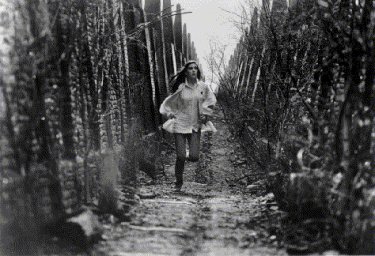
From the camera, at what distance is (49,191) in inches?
144

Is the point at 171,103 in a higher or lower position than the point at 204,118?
higher

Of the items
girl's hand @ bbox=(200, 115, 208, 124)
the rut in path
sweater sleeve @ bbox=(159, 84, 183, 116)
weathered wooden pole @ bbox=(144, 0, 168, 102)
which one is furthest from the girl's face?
weathered wooden pole @ bbox=(144, 0, 168, 102)

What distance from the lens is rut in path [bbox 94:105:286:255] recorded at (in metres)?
3.55

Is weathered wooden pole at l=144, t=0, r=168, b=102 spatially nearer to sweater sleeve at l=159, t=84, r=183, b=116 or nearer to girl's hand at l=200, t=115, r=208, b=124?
sweater sleeve at l=159, t=84, r=183, b=116

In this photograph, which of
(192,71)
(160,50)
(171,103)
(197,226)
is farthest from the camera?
(160,50)

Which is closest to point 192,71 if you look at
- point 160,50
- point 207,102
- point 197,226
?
point 207,102

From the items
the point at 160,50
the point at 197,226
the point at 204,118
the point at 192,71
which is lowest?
the point at 197,226

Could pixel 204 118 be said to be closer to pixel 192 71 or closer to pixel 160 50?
pixel 192 71

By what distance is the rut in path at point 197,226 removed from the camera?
355cm

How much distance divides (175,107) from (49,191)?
11.5ft

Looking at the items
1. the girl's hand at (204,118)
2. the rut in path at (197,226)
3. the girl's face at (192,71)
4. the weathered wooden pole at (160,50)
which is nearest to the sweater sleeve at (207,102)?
the girl's hand at (204,118)

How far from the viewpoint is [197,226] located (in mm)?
4289

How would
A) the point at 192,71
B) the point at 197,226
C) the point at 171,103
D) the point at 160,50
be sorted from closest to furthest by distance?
1. the point at 197,226
2. the point at 192,71
3. the point at 171,103
4. the point at 160,50

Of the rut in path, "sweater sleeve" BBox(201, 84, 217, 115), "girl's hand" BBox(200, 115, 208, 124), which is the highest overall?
"sweater sleeve" BBox(201, 84, 217, 115)
